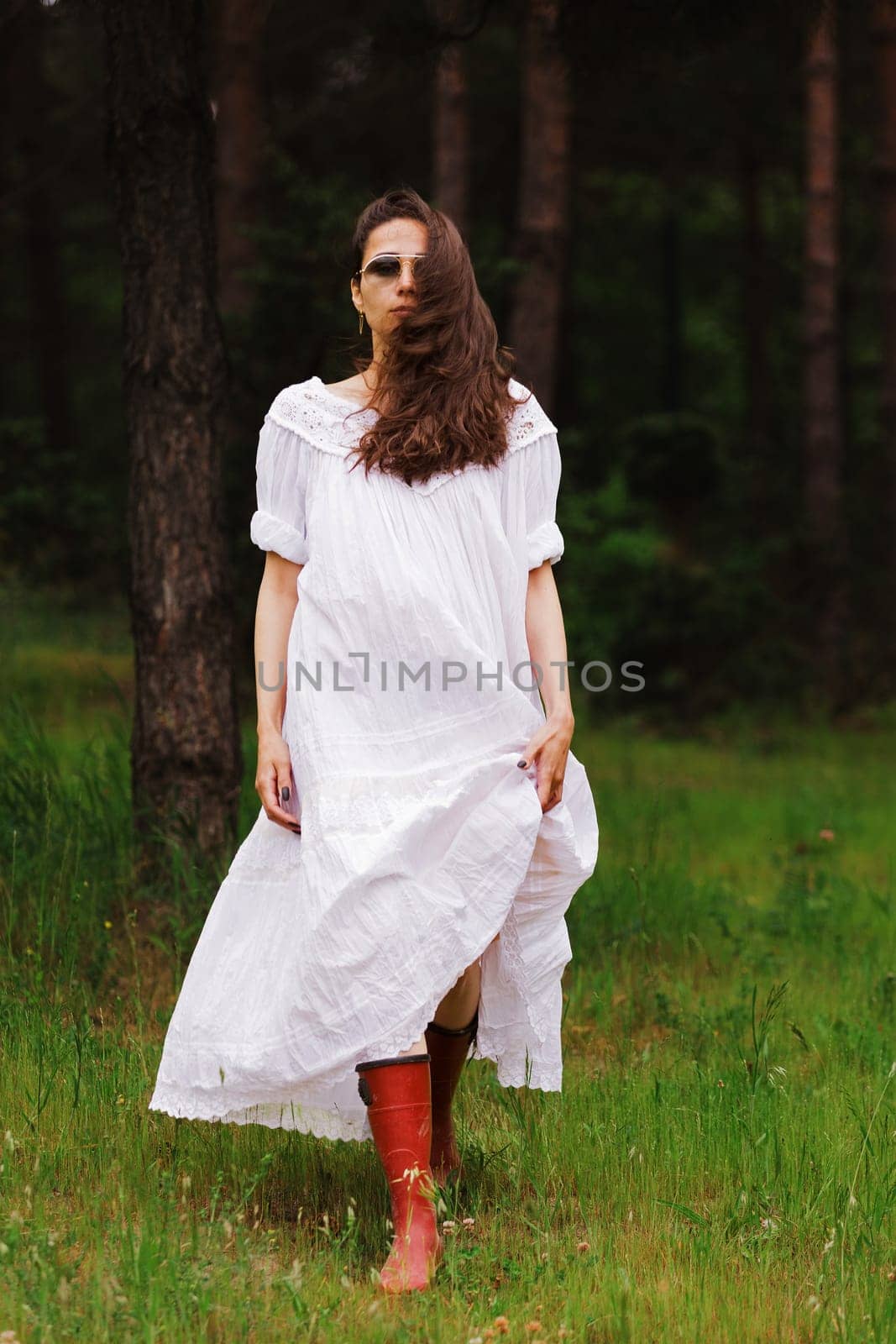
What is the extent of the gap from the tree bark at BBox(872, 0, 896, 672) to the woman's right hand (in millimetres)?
12028

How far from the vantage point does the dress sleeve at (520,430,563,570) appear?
3410mm

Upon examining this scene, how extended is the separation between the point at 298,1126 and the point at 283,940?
43cm

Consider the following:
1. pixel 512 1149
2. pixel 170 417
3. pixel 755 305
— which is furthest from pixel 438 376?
pixel 755 305

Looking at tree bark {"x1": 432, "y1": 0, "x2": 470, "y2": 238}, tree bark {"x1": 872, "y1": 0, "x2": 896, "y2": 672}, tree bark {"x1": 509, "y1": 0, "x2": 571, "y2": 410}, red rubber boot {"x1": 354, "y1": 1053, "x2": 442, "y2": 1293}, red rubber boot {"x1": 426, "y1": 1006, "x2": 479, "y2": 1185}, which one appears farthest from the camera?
tree bark {"x1": 872, "y1": 0, "x2": 896, "y2": 672}

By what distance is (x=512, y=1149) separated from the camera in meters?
3.71

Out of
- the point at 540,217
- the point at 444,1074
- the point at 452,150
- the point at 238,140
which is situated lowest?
the point at 444,1074

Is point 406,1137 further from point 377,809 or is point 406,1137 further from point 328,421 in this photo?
point 328,421

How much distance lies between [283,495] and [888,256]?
12.4 m

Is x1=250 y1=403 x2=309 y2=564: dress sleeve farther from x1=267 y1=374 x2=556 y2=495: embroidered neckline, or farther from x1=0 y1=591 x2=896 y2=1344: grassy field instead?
x1=0 y1=591 x2=896 y2=1344: grassy field

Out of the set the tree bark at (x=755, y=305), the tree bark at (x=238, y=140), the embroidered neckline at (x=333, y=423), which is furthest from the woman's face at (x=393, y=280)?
→ the tree bark at (x=755, y=305)

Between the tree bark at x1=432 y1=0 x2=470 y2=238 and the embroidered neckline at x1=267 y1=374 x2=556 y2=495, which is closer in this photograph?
the embroidered neckline at x1=267 y1=374 x2=556 y2=495

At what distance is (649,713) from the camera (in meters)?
12.8

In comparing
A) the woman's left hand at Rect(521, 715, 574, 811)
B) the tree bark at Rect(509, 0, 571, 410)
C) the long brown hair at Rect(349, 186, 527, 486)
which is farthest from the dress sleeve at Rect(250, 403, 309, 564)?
the tree bark at Rect(509, 0, 571, 410)

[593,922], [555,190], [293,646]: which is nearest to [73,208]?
[555,190]
